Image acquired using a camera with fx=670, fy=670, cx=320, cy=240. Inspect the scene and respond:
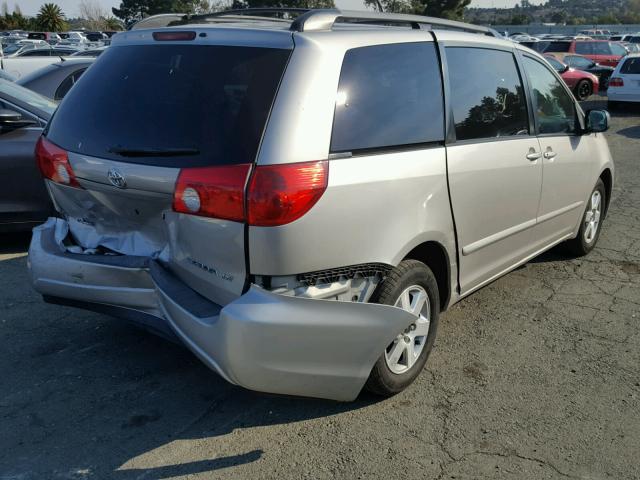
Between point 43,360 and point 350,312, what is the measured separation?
82.1 inches

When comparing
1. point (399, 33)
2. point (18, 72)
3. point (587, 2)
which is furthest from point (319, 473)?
point (587, 2)

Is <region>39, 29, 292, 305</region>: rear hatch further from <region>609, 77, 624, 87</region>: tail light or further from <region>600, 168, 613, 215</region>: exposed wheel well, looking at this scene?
<region>609, 77, 624, 87</region>: tail light

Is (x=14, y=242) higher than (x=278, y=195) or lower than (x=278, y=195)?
lower

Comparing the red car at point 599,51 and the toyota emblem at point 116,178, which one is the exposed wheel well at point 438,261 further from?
the red car at point 599,51

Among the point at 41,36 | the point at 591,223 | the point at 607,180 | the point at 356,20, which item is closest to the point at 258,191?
the point at 356,20

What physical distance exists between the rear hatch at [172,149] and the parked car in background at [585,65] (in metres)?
21.0

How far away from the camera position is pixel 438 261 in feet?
12.5

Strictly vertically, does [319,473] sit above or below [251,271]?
below

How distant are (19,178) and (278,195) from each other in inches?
155

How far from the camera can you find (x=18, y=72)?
1355cm

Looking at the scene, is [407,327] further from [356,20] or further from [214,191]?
[356,20]

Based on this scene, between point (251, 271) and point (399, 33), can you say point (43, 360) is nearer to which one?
point (251, 271)

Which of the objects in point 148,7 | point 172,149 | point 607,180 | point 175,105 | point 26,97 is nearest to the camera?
point 172,149

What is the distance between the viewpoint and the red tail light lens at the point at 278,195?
2779 millimetres
